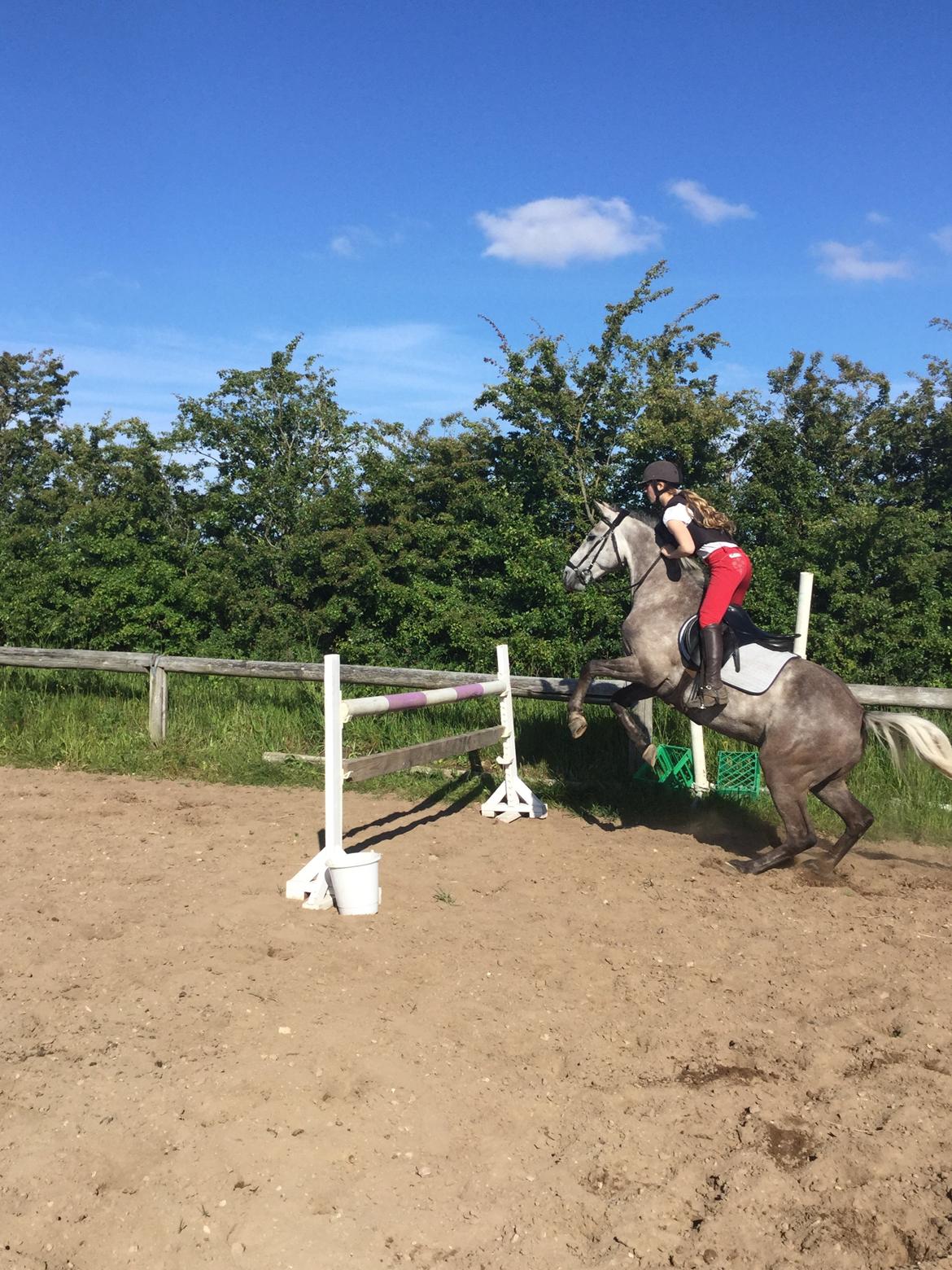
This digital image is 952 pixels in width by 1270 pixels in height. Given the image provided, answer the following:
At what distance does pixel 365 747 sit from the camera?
26.3 ft

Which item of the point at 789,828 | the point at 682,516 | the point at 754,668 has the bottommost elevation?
the point at 789,828

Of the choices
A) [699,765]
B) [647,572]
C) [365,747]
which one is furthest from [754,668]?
[365,747]

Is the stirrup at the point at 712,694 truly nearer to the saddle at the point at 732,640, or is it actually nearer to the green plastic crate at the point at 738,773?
the saddle at the point at 732,640

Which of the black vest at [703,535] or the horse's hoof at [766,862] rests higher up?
the black vest at [703,535]

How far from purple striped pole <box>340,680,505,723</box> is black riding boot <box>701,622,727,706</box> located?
1.46 metres

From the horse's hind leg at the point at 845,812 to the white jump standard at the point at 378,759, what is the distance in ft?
6.31

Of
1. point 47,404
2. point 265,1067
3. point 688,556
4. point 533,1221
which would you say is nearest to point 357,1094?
point 265,1067

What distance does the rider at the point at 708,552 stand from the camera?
5.27m

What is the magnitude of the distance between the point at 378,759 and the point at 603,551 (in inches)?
79.5

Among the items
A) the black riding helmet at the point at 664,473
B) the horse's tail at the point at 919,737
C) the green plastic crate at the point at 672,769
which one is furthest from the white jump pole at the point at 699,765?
the black riding helmet at the point at 664,473

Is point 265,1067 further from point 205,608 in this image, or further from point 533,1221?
point 205,608

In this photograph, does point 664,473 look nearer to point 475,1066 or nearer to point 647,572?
point 647,572

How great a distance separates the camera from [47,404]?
80.8 feet

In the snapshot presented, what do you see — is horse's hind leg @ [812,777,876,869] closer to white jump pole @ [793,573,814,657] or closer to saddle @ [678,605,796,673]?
saddle @ [678,605,796,673]
